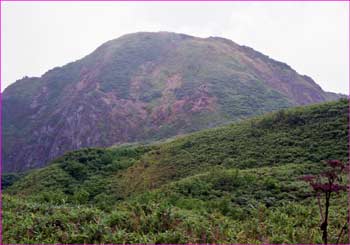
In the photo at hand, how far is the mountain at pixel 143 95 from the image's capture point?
61.5 m

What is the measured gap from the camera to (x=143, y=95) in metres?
69.6

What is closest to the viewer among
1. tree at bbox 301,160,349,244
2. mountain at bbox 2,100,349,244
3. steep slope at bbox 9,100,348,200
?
tree at bbox 301,160,349,244

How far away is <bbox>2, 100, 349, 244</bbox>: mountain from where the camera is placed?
10.9 metres

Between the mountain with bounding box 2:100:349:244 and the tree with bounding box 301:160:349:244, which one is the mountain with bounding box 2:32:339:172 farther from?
the tree with bounding box 301:160:349:244

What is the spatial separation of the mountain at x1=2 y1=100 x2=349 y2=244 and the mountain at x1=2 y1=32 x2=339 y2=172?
24.8m

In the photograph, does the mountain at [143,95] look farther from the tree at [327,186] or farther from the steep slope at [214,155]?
the tree at [327,186]

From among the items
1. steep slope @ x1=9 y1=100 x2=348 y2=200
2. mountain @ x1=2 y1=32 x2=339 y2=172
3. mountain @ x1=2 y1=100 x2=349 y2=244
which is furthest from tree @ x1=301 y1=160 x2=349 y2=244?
mountain @ x1=2 y1=32 x2=339 y2=172

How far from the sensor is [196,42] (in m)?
86.1

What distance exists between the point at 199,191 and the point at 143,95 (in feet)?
167

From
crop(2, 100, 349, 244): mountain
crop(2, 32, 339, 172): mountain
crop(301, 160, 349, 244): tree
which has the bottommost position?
crop(2, 100, 349, 244): mountain

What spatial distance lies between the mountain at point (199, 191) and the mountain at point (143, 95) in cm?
2482

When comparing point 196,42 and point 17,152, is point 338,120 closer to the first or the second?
point 17,152

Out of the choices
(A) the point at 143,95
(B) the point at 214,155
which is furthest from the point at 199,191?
(A) the point at 143,95

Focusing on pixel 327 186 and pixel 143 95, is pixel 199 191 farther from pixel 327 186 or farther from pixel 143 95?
pixel 143 95
